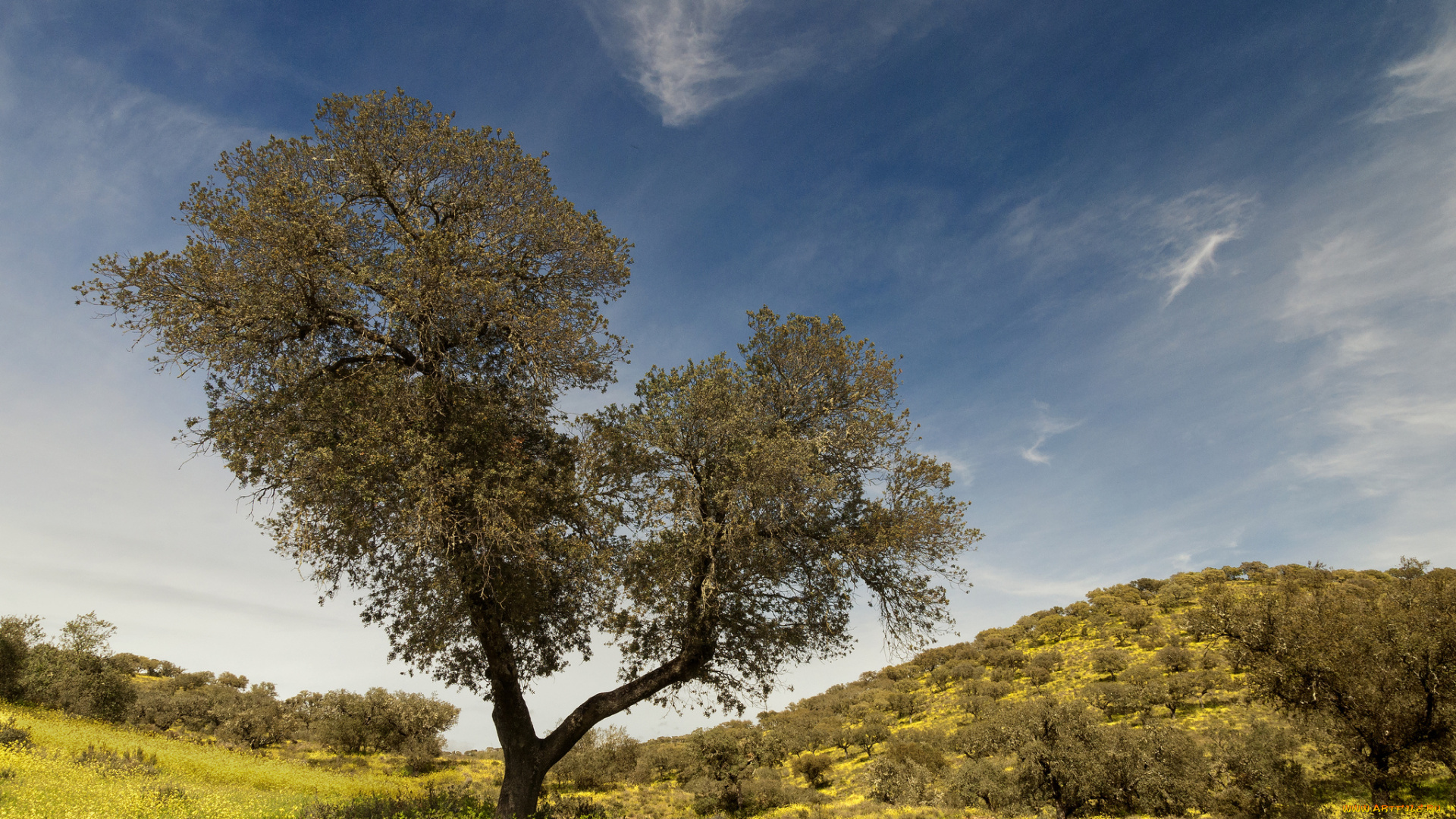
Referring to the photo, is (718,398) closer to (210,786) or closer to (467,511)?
(467,511)

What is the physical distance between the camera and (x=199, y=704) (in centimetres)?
3678

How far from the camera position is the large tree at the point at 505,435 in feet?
38.6

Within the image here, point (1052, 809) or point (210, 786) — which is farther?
point (1052, 809)

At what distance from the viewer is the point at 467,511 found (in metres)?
12.3

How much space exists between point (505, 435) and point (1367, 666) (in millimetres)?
25913

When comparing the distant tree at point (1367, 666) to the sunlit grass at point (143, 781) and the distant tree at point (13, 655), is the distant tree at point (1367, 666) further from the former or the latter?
the distant tree at point (13, 655)

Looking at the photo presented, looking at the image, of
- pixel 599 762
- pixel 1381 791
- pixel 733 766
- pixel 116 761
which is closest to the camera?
pixel 116 761

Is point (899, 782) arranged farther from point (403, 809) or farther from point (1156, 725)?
point (403, 809)

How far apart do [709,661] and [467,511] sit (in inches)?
281

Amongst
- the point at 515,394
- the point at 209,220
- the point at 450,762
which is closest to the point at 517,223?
the point at 515,394

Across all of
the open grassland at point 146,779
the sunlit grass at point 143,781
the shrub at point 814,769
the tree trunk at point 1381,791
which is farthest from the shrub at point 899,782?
the sunlit grass at point 143,781

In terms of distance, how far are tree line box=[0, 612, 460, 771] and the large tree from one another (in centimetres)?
2896

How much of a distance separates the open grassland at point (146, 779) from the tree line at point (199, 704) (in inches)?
123

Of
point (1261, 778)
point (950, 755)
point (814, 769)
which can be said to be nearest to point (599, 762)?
point (814, 769)
